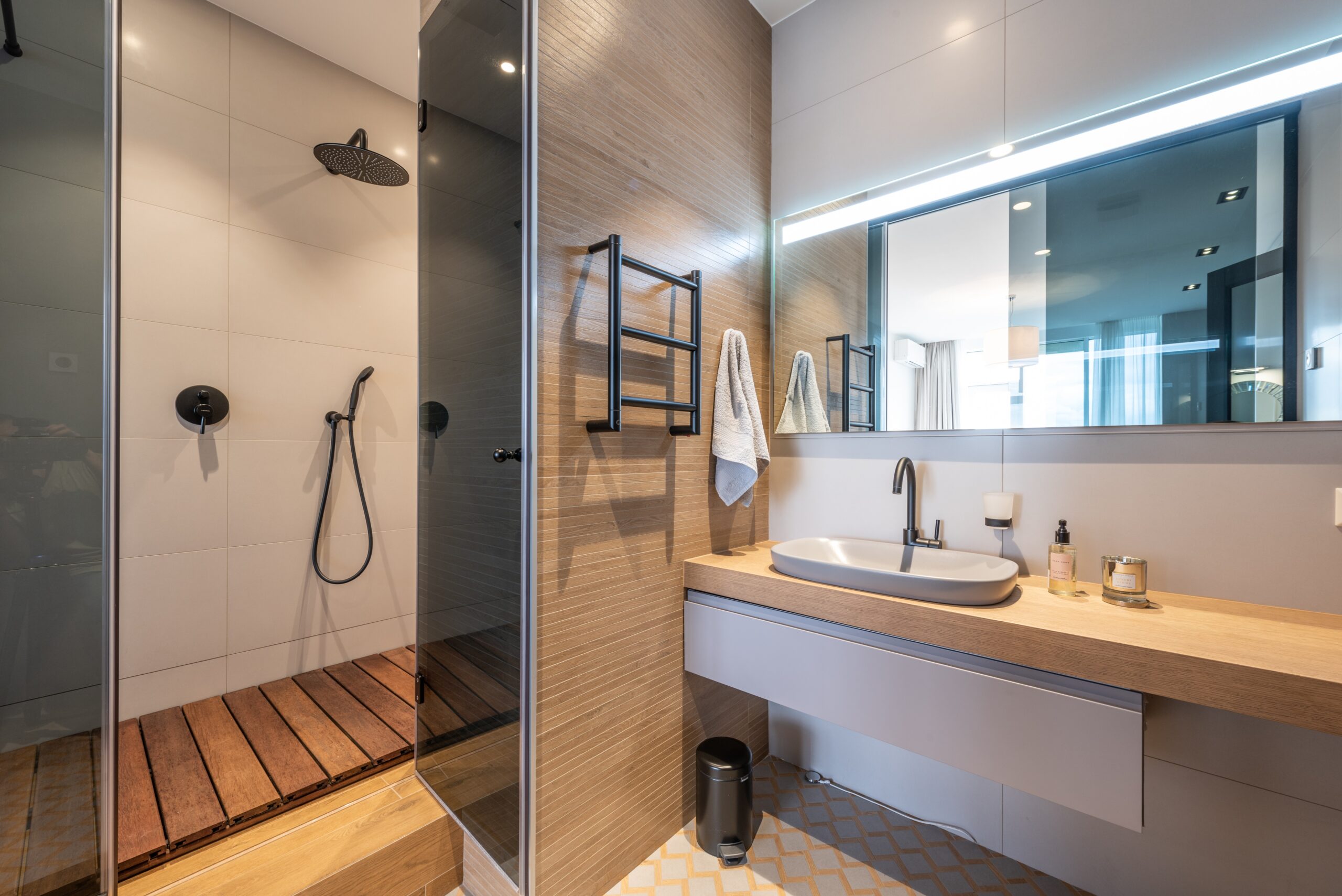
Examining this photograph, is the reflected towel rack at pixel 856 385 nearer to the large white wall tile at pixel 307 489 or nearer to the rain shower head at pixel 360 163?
the rain shower head at pixel 360 163

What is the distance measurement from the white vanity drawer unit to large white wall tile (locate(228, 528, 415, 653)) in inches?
66.7

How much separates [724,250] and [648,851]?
72.9 inches

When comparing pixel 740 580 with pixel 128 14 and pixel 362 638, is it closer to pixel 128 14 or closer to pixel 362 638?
pixel 362 638

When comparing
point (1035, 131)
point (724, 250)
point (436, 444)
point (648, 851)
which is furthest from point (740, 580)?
point (1035, 131)

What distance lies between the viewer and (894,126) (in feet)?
5.64

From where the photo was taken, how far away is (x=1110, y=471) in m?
1.34

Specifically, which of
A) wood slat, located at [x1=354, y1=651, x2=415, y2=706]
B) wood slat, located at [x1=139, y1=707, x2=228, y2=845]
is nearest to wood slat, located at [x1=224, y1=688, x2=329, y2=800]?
wood slat, located at [x1=139, y1=707, x2=228, y2=845]

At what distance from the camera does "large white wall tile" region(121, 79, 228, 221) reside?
1762mm

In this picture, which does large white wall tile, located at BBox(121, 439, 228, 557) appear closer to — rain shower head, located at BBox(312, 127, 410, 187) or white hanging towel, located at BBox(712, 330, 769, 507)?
rain shower head, located at BBox(312, 127, 410, 187)

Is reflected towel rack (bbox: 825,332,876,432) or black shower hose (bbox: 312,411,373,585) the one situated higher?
reflected towel rack (bbox: 825,332,876,432)

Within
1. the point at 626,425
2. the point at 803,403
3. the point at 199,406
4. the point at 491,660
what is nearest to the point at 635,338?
the point at 626,425

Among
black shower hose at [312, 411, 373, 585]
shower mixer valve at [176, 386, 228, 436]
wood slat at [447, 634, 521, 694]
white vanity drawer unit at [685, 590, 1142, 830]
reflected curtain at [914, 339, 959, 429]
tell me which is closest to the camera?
white vanity drawer unit at [685, 590, 1142, 830]

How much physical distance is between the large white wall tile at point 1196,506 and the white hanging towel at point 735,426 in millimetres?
706

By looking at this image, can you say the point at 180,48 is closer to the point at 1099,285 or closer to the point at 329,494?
the point at 329,494
